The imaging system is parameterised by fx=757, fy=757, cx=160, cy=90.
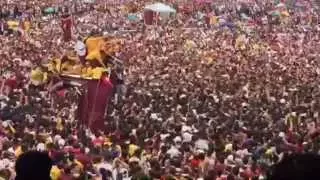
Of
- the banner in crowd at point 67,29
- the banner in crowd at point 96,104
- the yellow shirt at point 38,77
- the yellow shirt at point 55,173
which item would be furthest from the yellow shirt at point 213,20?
the yellow shirt at point 55,173

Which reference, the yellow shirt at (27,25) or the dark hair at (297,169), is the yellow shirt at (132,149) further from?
the yellow shirt at (27,25)

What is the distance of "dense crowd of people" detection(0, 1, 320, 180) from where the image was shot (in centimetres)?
1068

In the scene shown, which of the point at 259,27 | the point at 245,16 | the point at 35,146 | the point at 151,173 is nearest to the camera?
the point at 151,173

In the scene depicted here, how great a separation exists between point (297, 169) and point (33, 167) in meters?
1.13

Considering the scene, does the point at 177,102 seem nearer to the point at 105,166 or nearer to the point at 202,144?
the point at 202,144

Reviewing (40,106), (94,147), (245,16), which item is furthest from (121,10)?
(94,147)

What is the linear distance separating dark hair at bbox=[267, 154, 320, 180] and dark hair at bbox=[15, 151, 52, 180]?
1.00m

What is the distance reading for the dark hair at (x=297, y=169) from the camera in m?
2.57

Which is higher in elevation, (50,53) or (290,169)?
(290,169)

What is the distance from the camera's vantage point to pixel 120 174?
9.95 m

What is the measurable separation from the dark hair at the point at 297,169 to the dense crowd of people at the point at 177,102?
4.80 m

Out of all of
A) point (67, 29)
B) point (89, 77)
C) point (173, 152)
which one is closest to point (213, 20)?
point (67, 29)

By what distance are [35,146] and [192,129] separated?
295cm

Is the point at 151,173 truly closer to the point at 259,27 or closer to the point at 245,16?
the point at 259,27
